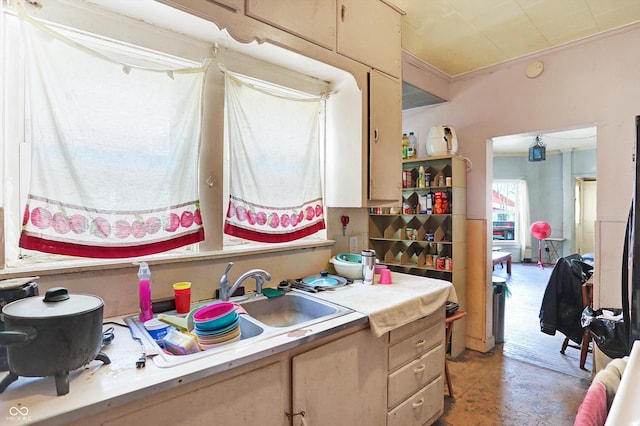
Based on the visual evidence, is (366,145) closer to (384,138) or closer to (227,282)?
(384,138)

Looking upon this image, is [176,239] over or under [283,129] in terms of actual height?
under

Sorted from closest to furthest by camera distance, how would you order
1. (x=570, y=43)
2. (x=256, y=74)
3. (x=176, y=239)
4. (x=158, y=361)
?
(x=158, y=361) < (x=176, y=239) < (x=256, y=74) < (x=570, y=43)

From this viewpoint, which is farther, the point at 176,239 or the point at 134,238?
the point at 176,239

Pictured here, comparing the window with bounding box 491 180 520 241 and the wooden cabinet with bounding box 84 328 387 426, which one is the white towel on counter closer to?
the wooden cabinet with bounding box 84 328 387 426

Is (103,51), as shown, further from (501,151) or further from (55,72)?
(501,151)

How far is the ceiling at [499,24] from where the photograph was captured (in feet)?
7.29

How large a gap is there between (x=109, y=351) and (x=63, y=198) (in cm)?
63

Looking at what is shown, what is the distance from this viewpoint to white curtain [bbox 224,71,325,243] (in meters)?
1.82

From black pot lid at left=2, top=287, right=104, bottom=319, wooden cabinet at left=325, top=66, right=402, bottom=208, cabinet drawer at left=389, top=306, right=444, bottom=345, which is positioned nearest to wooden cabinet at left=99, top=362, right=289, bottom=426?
black pot lid at left=2, top=287, right=104, bottom=319

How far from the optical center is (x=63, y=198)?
51.8 inches

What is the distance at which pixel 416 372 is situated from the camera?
1815 millimetres

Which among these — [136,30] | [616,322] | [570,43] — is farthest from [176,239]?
[570,43]

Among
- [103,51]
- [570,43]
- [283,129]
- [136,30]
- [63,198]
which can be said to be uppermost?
[570,43]

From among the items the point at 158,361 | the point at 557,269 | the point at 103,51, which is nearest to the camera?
the point at 158,361
